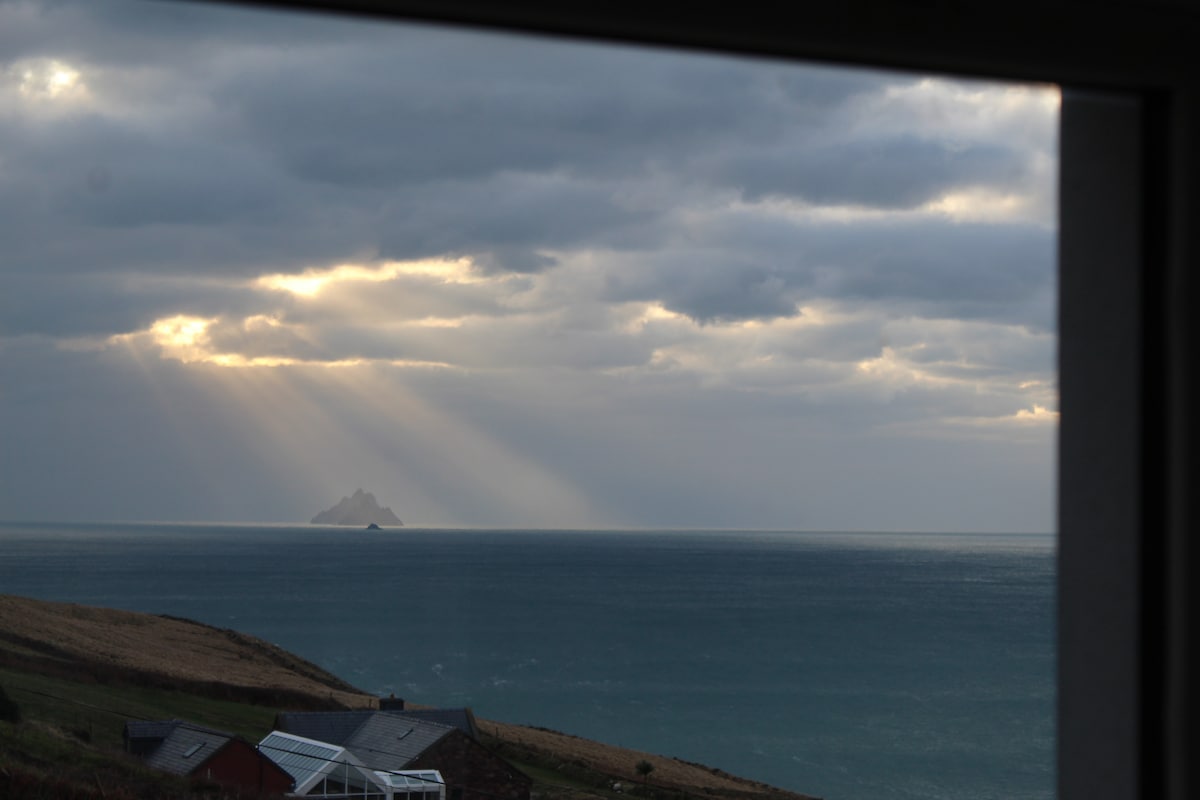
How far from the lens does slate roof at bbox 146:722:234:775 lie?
9.65 m

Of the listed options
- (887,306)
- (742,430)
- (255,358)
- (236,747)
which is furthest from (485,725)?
(887,306)

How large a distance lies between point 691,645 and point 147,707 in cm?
2467

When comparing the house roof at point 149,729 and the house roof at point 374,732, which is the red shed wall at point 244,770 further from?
the house roof at point 374,732

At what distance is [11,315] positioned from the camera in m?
45.6

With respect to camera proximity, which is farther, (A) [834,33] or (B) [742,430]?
(B) [742,430]

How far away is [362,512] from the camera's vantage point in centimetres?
7156

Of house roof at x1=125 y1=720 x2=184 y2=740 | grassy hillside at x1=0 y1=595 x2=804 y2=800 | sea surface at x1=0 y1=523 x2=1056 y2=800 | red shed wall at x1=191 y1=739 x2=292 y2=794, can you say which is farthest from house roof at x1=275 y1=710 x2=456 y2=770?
sea surface at x1=0 y1=523 x2=1056 y2=800

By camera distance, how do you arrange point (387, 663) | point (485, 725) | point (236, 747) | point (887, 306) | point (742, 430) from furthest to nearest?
point (887, 306)
point (742, 430)
point (387, 663)
point (485, 725)
point (236, 747)

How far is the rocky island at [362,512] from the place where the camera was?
233 feet

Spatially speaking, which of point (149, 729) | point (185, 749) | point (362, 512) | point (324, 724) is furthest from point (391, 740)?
point (362, 512)

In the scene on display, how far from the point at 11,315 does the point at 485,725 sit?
3736 centimetres

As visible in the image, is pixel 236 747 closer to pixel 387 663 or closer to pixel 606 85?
pixel 606 85

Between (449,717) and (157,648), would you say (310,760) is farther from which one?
(157,648)

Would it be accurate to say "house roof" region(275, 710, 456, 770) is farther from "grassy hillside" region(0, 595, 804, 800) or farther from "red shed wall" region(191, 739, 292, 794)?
"red shed wall" region(191, 739, 292, 794)
